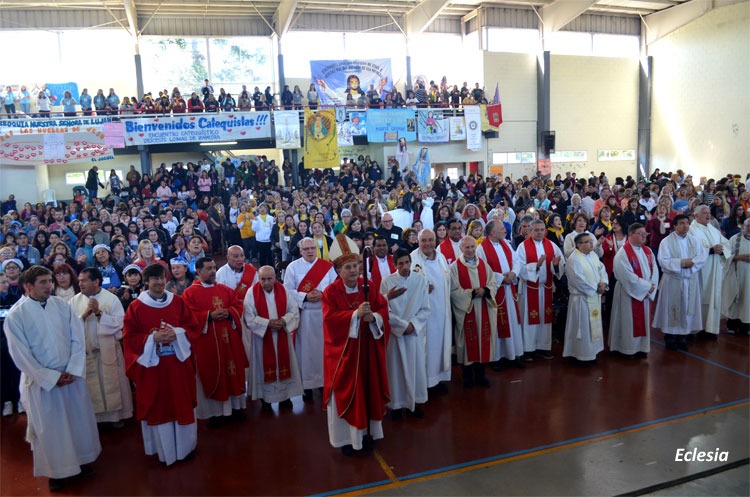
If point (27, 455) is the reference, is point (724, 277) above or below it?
above

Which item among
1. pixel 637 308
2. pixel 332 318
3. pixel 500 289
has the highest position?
pixel 332 318

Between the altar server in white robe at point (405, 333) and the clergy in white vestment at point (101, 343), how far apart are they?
2657mm

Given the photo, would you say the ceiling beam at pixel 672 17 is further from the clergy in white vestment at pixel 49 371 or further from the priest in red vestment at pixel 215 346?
the clergy in white vestment at pixel 49 371

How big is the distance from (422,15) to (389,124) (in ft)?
19.2

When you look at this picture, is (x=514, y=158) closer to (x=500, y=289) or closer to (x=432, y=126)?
(x=432, y=126)

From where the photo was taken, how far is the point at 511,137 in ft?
80.5

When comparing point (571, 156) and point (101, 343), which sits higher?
point (571, 156)

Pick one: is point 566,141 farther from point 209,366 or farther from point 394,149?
point 209,366

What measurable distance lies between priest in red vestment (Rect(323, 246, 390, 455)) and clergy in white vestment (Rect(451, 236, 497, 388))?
153 cm

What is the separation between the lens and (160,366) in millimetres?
4508

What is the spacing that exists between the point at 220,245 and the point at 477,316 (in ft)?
32.6

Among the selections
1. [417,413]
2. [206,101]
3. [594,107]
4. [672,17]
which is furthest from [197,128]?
[672,17]

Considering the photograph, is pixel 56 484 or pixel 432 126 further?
pixel 432 126

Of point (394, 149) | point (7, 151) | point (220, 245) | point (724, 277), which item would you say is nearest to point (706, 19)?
point (394, 149)
